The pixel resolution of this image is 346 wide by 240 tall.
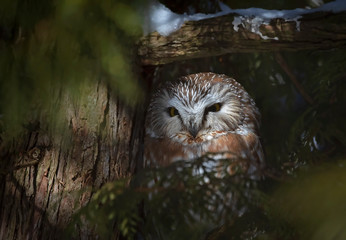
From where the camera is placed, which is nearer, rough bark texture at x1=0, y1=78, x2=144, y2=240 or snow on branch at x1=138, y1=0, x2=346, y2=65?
snow on branch at x1=138, y1=0, x2=346, y2=65

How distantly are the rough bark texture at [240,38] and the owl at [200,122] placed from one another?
0.50 metres

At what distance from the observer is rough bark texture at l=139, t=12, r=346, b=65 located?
1780mm

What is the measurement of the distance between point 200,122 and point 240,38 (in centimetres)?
75

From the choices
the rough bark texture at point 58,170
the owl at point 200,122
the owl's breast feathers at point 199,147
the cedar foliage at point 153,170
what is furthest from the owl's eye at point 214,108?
the rough bark texture at point 58,170

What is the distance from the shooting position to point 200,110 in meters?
2.53

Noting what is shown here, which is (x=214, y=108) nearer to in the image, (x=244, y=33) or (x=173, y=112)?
(x=173, y=112)

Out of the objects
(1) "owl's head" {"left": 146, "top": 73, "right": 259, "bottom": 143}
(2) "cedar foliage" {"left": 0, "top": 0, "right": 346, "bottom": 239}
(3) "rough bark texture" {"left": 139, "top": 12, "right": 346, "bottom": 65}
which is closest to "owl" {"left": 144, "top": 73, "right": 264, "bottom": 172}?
(1) "owl's head" {"left": 146, "top": 73, "right": 259, "bottom": 143}

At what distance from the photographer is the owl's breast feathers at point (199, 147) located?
2.58 metres

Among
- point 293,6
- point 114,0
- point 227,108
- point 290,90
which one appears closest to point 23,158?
point 114,0

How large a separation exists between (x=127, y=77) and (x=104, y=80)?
13cm

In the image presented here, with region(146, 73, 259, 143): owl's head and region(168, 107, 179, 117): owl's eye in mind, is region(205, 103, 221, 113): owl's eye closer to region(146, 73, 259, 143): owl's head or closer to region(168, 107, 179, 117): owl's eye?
region(146, 73, 259, 143): owl's head

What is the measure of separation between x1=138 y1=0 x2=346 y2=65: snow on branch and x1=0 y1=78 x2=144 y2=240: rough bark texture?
41cm

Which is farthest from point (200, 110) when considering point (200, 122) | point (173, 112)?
point (173, 112)

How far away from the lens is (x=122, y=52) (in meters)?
2.08
